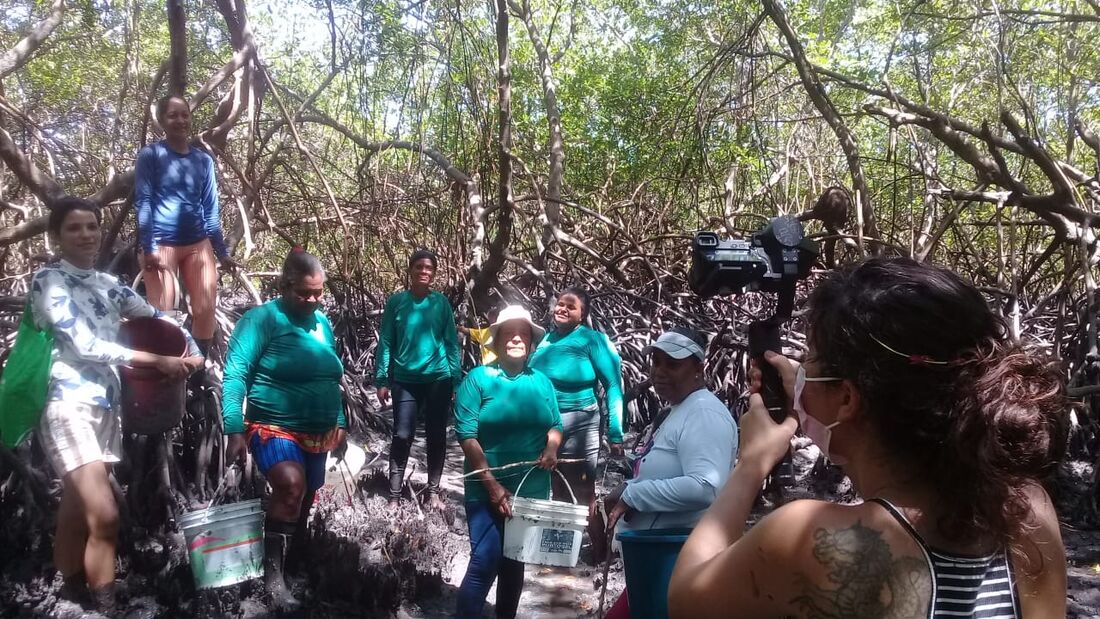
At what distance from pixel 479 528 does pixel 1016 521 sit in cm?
176

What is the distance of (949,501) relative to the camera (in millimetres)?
908

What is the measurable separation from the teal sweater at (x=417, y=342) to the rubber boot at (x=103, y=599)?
148 centimetres

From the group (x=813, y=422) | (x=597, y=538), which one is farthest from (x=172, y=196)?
(x=813, y=422)

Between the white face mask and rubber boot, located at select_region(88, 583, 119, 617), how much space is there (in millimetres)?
2514

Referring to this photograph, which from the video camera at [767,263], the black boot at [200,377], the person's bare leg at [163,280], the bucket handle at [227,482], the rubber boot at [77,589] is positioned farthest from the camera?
the black boot at [200,377]

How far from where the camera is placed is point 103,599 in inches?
104

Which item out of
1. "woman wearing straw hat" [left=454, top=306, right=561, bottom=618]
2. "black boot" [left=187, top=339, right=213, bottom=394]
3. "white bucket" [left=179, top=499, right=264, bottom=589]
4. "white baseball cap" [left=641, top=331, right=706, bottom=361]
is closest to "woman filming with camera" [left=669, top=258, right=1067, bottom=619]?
"white baseball cap" [left=641, top=331, right=706, bottom=361]

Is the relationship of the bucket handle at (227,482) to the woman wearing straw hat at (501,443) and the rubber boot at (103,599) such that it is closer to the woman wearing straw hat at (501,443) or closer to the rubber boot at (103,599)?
the rubber boot at (103,599)

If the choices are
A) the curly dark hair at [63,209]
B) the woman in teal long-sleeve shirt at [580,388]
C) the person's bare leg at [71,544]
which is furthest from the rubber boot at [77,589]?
the woman in teal long-sleeve shirt at [580,388]

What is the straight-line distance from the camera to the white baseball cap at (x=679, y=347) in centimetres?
203

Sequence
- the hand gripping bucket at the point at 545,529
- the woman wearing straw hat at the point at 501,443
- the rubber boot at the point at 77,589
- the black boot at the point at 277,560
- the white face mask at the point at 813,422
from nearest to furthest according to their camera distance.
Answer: the white face mask at the point at 813,422 < the hand gripping bucket at the point at 545,529 < the woman wearing straw hat at the point at 501,443 < the rubber boot at the point at 77,589 < the black boot at the point at 277,560

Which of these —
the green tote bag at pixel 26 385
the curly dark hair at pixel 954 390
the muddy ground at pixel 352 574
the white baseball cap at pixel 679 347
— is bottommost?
the muddy ground at pixel 352 574

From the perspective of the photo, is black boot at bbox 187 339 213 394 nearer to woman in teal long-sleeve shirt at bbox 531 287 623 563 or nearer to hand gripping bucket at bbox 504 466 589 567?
woman in teal long-sleeve shirt at bbox 531 287 623 563

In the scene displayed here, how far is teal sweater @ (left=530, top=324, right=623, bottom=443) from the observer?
133 inches
